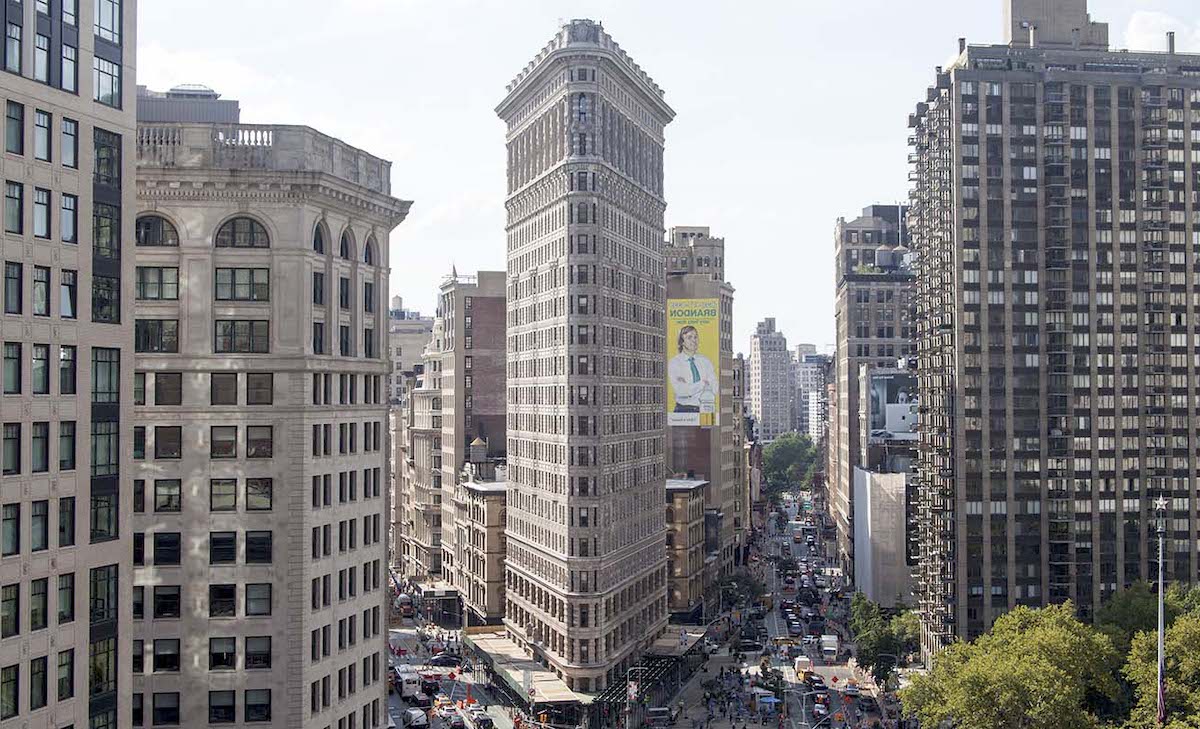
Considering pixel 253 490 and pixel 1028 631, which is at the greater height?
pixel 253 490

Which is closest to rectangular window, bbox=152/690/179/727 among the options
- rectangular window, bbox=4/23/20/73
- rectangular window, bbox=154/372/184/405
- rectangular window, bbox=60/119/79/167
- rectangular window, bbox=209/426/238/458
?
rectangular window, bbox=209/426/238/458

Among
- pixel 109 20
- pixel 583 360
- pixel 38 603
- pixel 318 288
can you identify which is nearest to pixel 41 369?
pixel 38 603

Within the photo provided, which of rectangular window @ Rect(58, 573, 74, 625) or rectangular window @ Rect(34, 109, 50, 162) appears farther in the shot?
rectangular window @ Rect(58, 573, 74, 625)

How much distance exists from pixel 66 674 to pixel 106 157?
75.8ft

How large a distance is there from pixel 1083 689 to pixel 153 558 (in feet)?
208

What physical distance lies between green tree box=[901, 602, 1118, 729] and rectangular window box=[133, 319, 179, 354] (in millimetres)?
55755

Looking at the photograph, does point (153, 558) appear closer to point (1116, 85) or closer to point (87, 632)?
point (87, 632)

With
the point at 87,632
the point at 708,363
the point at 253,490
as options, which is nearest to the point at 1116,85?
the point at 708,363

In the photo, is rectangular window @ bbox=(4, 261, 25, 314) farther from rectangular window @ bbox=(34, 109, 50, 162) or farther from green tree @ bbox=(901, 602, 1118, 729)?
green tree @ bbox=(901, 602, 1118, 729)

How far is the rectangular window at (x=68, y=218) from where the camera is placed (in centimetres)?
5381

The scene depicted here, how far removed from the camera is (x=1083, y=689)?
88.6 meters

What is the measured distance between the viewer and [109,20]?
57625 mm

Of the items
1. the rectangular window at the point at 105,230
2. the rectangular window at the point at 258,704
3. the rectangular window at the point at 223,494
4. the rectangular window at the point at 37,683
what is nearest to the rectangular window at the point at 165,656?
the rectangular window at the point at 258,704

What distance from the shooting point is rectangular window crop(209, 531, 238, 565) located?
2709 inches
